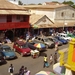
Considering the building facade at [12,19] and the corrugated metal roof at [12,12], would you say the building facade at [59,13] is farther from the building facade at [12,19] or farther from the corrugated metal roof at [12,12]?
the corrugated metal roof at [12,12]

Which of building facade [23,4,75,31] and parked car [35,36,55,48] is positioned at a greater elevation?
building facade [23,4,75,31]

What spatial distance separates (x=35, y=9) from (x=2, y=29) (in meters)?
18.2

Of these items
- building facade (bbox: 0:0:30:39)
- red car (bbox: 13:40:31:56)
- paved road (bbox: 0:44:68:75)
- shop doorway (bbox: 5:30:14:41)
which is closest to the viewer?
paved road (bbox: 0:44:68:75)

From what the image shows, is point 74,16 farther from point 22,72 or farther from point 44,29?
point 22,72

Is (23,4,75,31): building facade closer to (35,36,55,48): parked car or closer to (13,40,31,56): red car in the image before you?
(35,36,55,48): parked car

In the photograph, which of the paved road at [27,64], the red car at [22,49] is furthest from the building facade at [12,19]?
the paved road at [27,64]

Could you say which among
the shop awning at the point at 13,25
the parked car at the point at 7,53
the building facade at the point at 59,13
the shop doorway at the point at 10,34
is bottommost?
the parked car at the point at 7,53

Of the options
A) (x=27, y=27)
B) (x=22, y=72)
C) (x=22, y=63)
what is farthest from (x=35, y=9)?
(x=22, y=72)

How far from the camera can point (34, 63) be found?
80.9 ft

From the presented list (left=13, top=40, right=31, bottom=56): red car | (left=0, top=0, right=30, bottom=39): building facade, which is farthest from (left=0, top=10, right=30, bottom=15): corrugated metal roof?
(left=13, top=40, right=31, bottom=56): red car

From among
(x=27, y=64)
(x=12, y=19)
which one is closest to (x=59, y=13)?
(x=12, y=19)

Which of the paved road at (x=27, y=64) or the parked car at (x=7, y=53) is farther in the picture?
the parked car at (x=7, y=53)

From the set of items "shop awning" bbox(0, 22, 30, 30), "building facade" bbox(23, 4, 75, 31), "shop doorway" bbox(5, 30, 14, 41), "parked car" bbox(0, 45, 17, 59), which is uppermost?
"building facade" bbox(23, 4, 75, 31)

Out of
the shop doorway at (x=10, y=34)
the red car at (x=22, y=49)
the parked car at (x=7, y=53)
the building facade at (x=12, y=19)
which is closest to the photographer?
the parked car at (x=7, y=53)
